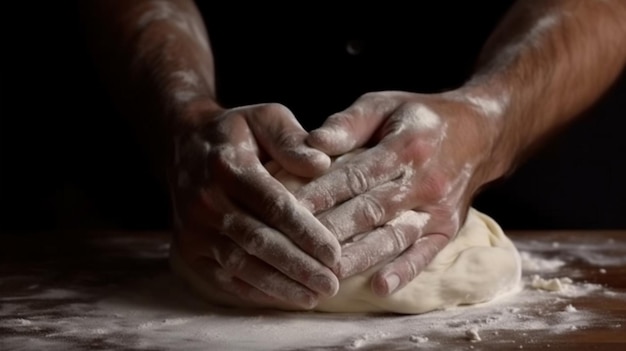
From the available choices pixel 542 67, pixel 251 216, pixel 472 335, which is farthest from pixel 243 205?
pixel 542 67

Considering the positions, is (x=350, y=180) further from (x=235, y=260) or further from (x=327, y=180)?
(x=235, y=260)

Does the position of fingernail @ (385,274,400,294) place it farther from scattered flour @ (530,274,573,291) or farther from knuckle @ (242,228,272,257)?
scattered flour @ (530,274,573,291)

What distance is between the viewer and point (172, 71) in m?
1.83

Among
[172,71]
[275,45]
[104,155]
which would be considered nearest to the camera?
[172,71]

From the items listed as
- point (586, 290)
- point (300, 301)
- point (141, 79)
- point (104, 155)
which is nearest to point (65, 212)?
point (104, 155)

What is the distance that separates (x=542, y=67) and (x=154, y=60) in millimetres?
674

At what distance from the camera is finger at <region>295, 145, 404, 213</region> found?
1465mm

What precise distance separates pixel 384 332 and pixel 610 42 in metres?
0.84

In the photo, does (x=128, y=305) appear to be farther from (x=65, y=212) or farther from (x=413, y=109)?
(x=65, y=212)

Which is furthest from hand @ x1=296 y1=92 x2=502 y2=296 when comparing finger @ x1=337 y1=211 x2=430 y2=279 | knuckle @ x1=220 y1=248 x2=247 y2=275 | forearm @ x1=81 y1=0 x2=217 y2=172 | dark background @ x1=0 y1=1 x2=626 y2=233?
dark background @ x1=0 y1=1 x2=626 y2=233

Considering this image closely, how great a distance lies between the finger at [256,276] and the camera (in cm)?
145

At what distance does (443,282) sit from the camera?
1.53m

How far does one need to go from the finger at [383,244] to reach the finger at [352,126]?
13 centimetres

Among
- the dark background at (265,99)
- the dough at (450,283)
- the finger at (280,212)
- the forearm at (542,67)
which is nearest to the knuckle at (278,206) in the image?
the finger at (280,212)
